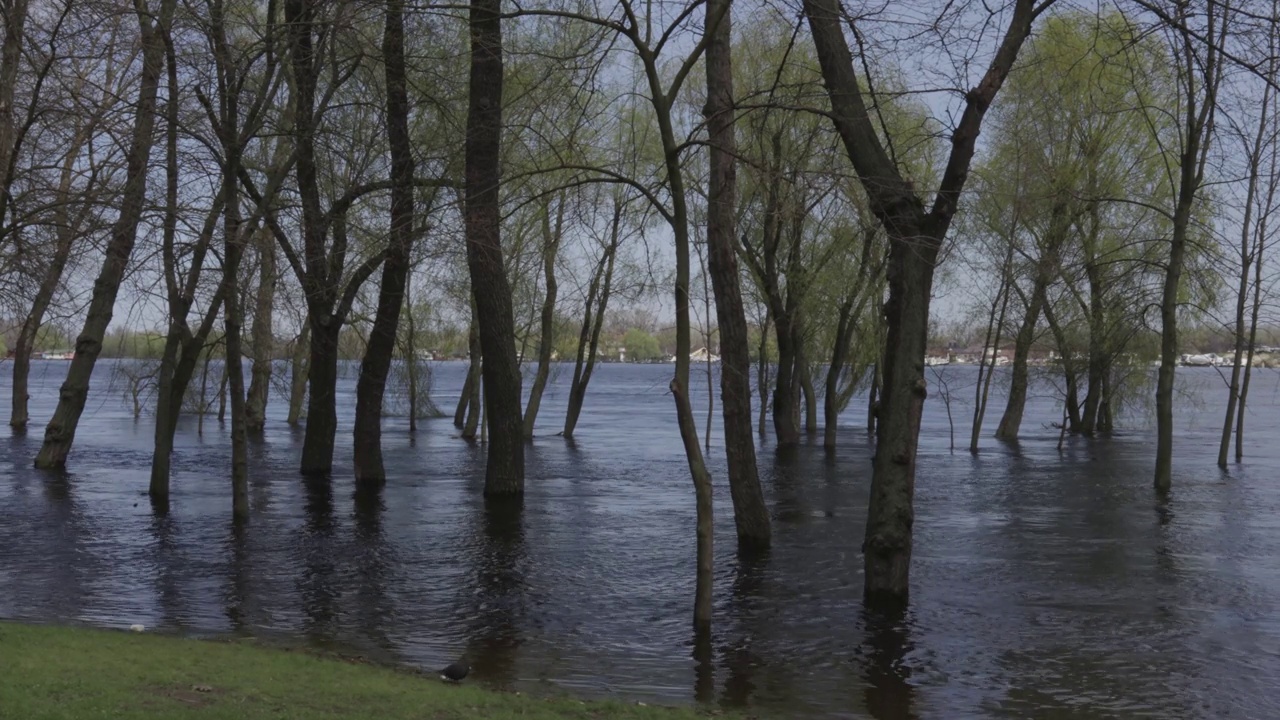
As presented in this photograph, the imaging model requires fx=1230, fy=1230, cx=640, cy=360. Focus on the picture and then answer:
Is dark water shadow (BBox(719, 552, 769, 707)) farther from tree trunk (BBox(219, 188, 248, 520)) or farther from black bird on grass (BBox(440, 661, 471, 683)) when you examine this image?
tree trunk (BBox(219, 188, 248, 520))

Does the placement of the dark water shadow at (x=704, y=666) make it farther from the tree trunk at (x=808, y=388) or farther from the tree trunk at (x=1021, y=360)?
the tree trunk at (x=808, y=388)

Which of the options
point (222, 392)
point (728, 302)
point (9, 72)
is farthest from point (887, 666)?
point (222, 392)

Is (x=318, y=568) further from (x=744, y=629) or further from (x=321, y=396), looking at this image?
(x=321, y=396)

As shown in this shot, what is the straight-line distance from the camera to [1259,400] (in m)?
88.5

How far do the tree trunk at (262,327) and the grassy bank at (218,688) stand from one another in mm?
7467

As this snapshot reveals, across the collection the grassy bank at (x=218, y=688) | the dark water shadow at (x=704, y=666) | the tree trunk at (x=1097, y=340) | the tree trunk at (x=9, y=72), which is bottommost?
the dark water shadow at (x=704, y=666)

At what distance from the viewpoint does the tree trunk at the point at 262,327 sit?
17125 mm

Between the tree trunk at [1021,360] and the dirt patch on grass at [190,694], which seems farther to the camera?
the tree trunk at [1021,360]

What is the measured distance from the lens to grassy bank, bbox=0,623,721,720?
6461 millimetres

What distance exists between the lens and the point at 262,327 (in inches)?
923

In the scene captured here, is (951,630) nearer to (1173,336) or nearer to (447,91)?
(447,91)

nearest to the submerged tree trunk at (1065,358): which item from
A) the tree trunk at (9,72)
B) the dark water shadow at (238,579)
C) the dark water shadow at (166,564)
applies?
the dark water shadow at (238,579)

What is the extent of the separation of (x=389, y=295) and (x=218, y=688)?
581 inches

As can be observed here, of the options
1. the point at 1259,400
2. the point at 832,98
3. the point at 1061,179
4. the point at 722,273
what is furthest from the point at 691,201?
the point at 1259,400
